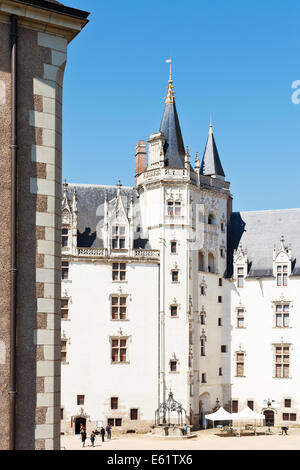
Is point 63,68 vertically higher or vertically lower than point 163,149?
lower

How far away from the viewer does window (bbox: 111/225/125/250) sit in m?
46.8

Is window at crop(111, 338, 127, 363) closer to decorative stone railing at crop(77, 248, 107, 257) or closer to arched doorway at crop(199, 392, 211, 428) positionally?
decorative stone railing at crop(77, 248, 107, 257)

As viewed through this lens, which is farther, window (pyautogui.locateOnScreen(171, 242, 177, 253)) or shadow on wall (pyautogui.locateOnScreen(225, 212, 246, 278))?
shadow on wall (pyautogui.locateOnScreen(225, 212, 246, 278))

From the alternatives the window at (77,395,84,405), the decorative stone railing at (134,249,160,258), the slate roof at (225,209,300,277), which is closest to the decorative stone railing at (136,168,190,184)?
the decorative stone railing at (134,249,160,258)

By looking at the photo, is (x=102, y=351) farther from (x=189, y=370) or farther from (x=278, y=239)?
(x=278, y=239)

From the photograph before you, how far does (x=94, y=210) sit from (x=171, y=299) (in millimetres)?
7930

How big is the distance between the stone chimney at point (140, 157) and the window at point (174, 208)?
18.5ft

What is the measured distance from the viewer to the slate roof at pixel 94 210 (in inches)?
1850

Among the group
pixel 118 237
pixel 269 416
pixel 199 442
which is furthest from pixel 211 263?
pixel 199 442

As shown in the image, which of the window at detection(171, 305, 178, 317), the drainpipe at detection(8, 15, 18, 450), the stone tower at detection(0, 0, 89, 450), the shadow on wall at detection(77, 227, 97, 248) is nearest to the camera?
the drainpipe at detection(8, 15, 18, 450)

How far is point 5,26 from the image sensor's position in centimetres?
894

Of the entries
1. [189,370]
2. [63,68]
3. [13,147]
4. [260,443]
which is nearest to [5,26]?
[63,68]

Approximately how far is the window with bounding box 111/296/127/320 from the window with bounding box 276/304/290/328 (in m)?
10.8

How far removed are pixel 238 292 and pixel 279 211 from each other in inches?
289
